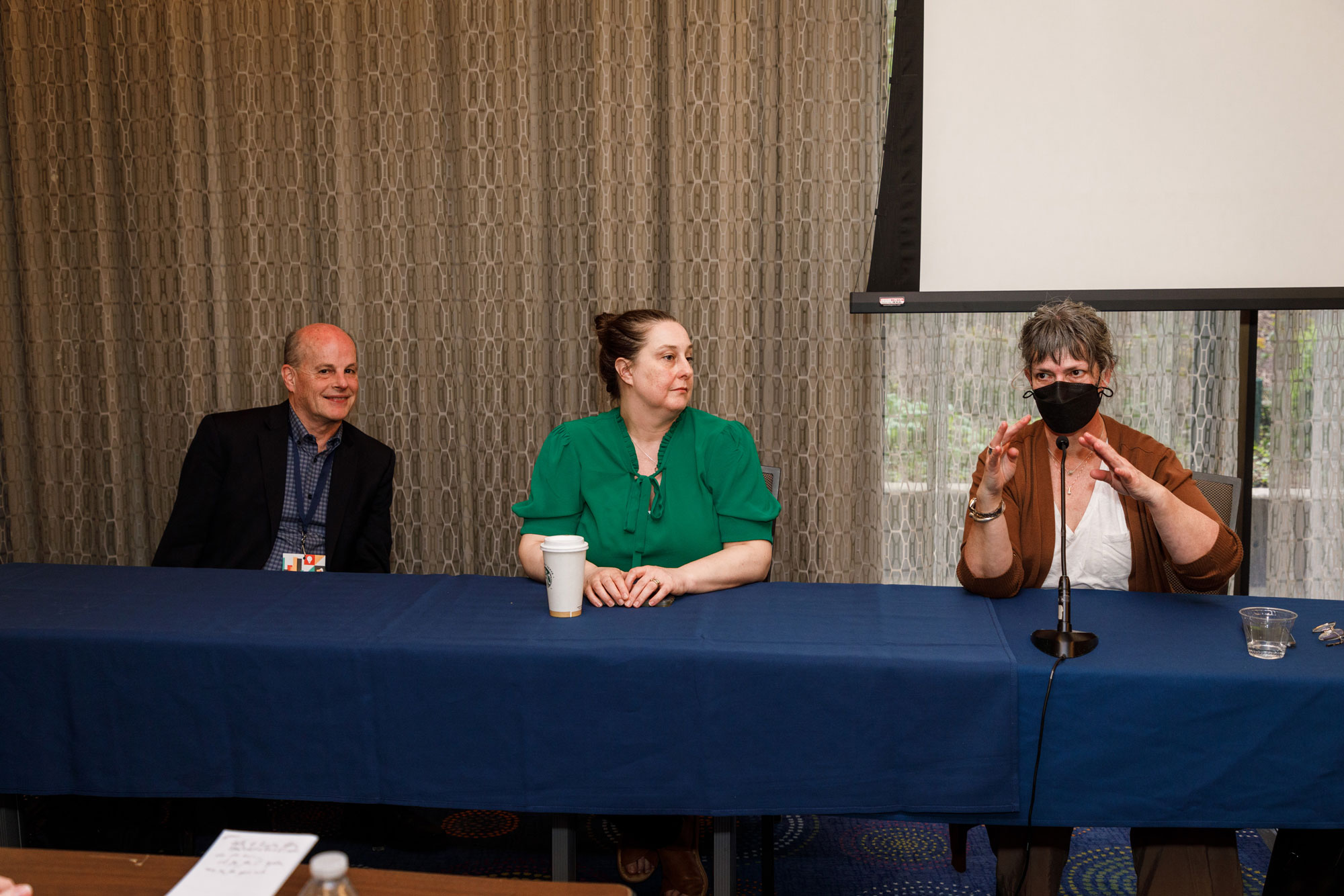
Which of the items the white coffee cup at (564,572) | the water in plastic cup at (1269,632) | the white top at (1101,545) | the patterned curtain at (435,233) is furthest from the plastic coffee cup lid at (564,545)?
the patterned curtain at (435,233)

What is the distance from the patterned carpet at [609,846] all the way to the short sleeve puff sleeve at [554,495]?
2.41 feet

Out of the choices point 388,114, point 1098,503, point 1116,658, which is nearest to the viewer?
point 1116,658

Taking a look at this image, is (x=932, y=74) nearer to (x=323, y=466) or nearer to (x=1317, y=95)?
(x=1317, y=95)

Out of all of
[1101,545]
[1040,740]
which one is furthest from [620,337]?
[1040,740]

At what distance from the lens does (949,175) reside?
2.83 meters

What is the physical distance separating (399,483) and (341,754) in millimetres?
1989

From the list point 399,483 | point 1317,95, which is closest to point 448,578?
point 399,483

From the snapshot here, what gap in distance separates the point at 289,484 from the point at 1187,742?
2176 millimetres

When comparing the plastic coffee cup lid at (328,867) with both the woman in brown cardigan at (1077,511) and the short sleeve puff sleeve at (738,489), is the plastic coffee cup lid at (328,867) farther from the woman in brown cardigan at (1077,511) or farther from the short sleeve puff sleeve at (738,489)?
the short sleeve puff sleeve at (738,489)

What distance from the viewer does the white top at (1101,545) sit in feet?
6.16

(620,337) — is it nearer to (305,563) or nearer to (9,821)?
(305,563)

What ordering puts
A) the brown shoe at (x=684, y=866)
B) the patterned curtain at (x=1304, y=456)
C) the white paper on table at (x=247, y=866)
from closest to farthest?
the white paper on table at (x=247, y=866) → the brown shoe at (x=684, y=866) → the patterned curtain at (x=1304, y=456)

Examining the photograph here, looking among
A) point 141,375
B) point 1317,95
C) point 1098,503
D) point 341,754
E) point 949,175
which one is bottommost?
point 341,754

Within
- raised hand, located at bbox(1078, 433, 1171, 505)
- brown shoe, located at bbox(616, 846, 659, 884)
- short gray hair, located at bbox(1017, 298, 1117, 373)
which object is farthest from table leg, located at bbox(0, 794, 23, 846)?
short gray hair, located at bbox(1017, 298, 1117, 373)
